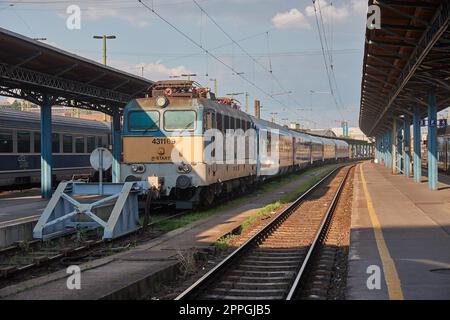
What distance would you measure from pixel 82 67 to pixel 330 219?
31.7 feet

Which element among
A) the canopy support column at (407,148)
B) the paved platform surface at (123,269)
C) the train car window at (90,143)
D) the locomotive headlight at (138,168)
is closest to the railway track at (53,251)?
the paved platform surface at (123,269)

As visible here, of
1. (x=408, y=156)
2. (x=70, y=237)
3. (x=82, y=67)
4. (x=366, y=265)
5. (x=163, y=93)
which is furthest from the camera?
(x=408, y=156)

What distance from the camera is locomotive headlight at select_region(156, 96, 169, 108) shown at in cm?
1616

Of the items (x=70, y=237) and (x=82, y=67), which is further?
(x=82, y=67)

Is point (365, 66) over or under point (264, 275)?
over

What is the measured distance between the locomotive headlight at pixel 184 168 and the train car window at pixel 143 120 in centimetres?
134

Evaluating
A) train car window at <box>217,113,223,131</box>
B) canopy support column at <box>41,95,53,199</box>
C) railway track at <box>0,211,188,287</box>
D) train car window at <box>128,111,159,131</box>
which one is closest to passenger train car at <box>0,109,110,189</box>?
canopy support column at <box>41,95,53,199</box>

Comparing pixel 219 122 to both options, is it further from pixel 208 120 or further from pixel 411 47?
pixel 411 47

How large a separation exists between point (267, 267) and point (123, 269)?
2353 millimetres

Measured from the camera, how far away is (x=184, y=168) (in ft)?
51.4

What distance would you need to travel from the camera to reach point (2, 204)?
1792cm

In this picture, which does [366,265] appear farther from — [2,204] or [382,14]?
[2,204]

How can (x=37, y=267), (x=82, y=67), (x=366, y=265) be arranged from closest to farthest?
1. (x=366, y=265)
2. (x=37, y=267)
3. (x=82, y=67)
